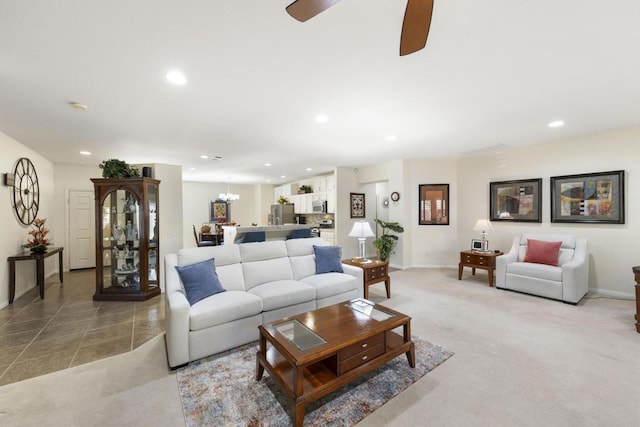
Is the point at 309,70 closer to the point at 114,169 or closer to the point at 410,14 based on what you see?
the point at 410,14

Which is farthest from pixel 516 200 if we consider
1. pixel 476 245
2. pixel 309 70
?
pixel 309 70

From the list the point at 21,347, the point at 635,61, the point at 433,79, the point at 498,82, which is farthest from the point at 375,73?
the point at 21,347

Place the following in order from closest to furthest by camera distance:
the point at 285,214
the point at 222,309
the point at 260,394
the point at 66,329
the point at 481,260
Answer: the point at 260,394 < the point at 222,309 < the point at 66,329 < the point at 481,260 < the point at 285,214

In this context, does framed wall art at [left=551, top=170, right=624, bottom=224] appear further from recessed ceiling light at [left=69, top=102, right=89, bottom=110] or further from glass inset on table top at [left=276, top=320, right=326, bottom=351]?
recessed ceiling light at [left=69, top=102, right=89, bottom=110]

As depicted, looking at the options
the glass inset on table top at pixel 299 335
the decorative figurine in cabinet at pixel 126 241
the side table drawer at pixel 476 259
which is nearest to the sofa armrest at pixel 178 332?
the glass inset on table top at pixel 299 335

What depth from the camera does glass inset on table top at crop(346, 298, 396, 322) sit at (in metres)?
2.32

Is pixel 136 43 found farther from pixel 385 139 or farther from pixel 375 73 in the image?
pixel 385 139

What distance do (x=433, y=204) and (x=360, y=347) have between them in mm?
4712

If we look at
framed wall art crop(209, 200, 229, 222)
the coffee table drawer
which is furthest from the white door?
the coffee table drawer

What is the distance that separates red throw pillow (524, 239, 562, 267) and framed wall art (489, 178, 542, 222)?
682mm

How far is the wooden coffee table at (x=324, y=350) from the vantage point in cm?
168

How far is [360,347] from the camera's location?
6.56 feet

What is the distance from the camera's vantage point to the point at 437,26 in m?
1.69

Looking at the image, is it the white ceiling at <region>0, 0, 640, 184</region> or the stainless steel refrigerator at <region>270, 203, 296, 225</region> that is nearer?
the white ceiling at <region>0, 0, 640, 184</region>
